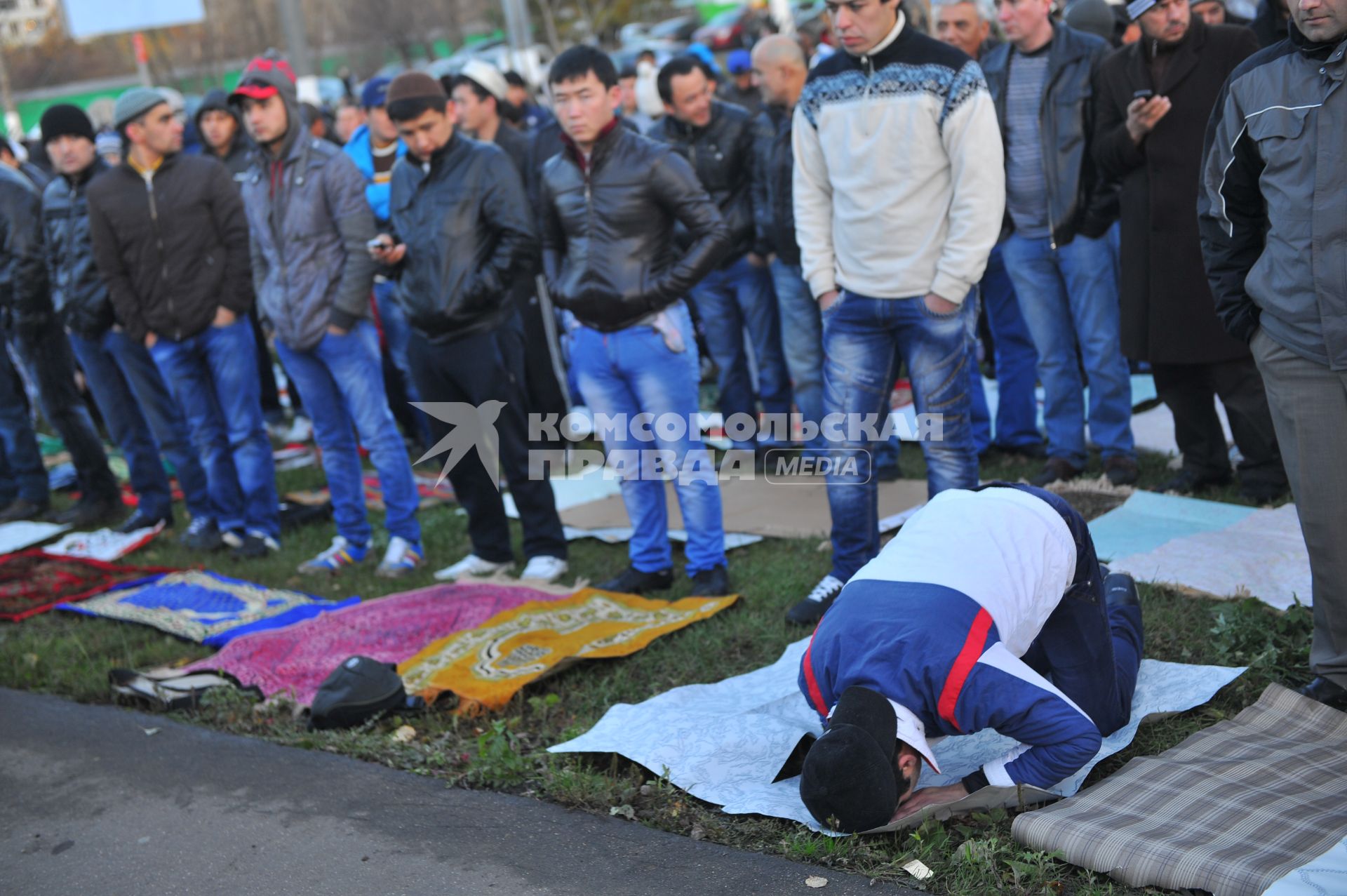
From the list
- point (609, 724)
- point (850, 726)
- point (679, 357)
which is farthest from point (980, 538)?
point (679, 357)

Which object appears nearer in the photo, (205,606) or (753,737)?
(753,737)

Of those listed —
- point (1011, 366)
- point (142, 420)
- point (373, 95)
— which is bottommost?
point (1011, 366)

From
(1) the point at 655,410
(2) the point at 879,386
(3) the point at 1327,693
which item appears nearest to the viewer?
(3) the point at 1327,693

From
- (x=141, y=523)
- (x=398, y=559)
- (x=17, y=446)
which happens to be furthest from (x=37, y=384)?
(x=398, y=559)

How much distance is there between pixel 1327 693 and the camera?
3830 millimetres

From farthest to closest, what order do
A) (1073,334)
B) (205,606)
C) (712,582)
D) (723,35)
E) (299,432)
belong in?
(723,35) < (299,432) < (1073,334) < (205,606) < (712,582)

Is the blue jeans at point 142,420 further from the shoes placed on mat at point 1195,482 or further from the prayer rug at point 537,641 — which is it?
the shoes placed on mat at point 1195,482

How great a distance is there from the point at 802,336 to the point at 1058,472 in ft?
5.54

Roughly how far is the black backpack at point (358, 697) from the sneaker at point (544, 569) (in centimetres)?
151

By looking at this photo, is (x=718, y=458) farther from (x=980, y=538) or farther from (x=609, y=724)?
(x=980, y=538)

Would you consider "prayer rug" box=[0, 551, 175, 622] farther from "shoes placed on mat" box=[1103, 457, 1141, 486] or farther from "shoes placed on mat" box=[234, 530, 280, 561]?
"shoes placed on mat" box=[1103, 457, 1141, 486]

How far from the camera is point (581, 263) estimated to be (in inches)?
221

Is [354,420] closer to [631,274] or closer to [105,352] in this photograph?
[631,274]

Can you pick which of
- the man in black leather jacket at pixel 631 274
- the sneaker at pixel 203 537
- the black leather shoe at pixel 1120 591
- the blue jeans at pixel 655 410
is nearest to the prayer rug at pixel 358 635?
the blue jeans at pixel 655 410
